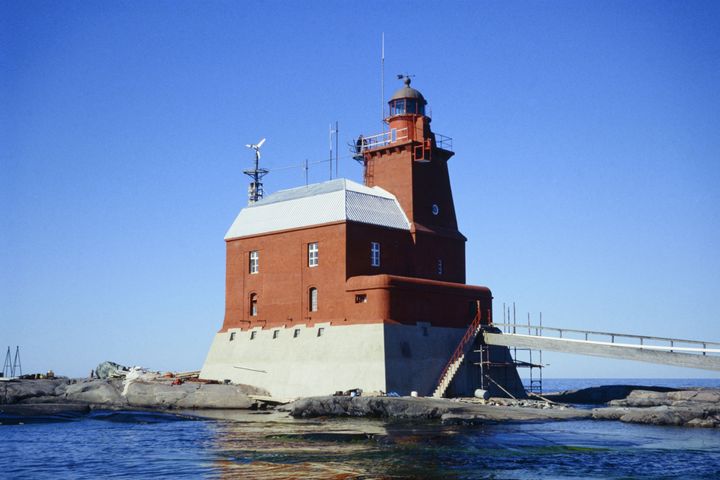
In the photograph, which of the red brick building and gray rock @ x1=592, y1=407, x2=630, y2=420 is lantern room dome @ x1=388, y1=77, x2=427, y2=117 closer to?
the red brick building

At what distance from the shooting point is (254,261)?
57469 millimetres

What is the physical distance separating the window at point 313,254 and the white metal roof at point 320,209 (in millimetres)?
1374

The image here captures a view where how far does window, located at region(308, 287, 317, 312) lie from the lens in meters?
53.3

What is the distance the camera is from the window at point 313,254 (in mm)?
53406

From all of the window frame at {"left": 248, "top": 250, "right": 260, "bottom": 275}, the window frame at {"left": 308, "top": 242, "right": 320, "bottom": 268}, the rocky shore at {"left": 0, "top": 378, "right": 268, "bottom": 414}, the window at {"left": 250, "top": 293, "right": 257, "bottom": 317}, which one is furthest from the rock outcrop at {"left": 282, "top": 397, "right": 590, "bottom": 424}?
the window frame at {"left": 248, "top": 250, "right": 260, "bottom": 275}

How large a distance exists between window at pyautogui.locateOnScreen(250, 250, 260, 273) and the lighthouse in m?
0.07

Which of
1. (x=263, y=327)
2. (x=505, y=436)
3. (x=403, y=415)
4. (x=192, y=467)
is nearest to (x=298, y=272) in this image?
(x=263, y=327)

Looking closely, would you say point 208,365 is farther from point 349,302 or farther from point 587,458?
point 587,458

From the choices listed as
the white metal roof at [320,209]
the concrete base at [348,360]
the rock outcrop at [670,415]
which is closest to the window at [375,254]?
the white metal roof at [320,209]

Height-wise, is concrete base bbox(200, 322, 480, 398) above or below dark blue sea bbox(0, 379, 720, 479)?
above

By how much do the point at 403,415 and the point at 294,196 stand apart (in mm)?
20549

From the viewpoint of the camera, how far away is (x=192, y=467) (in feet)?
92.3

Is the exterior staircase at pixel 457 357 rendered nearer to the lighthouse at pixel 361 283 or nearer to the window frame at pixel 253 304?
the lighthouse at pixel 361 283

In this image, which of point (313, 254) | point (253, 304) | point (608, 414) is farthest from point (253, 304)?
point (608, 414)
